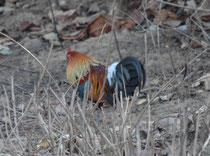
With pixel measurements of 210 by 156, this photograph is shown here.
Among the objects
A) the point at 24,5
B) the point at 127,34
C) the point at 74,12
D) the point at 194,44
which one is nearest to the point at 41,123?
the point at 194,44

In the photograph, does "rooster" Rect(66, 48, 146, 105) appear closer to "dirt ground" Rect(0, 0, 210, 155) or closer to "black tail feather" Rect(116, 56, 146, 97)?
"black tail feather" Rect(116, 56, 146, 97)

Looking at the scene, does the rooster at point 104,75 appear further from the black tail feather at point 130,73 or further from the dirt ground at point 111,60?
the dirt ground at point 111,60

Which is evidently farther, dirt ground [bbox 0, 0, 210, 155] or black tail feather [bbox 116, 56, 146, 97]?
black tail feather [bbox 116, 56, 146, 97]

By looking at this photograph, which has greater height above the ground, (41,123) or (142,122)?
(41,123)

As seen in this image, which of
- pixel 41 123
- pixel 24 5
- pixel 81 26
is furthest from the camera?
pixel 24 5

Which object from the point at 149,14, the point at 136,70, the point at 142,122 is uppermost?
the point at 149,14

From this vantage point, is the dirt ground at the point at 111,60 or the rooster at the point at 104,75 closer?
the dirt ground at the point at 111,60

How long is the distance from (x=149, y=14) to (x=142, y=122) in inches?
113

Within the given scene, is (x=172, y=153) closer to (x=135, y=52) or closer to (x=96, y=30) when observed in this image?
(x=135, y=52)

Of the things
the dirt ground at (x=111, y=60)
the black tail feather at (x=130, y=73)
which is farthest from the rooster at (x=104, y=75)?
the dirt ground at (x=111, y=60)

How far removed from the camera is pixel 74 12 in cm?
698

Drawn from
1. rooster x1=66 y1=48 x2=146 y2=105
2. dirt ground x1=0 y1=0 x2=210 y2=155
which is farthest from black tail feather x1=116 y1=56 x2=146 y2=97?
dirt ground x1=0 y1=0 x2=210 y2=155

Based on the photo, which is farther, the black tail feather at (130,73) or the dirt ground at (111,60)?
the black tail feather at (130,73)

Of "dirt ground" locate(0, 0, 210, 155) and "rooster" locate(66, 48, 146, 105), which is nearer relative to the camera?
"dirt ground" locate(0, 0, 210, 155)
